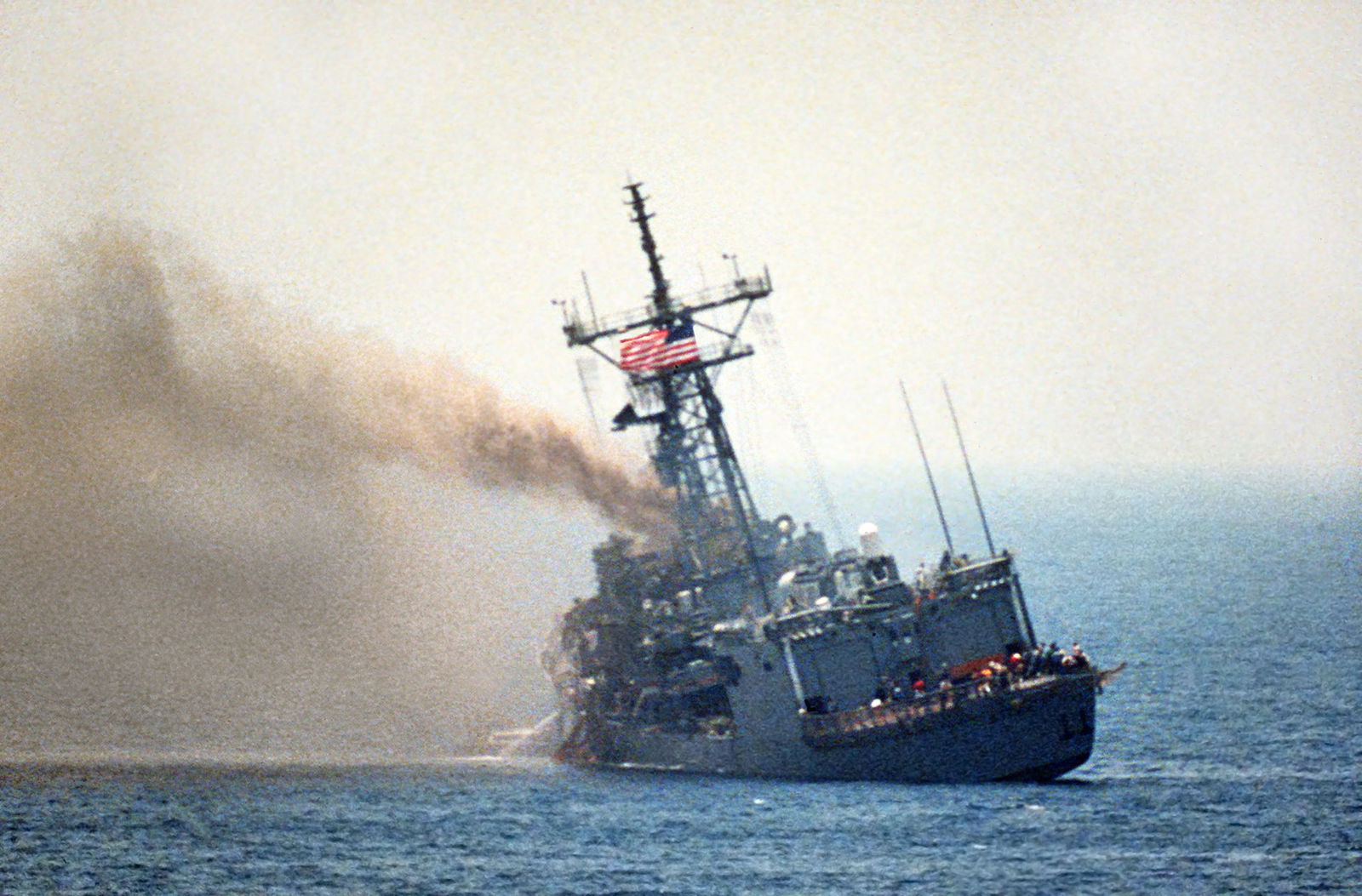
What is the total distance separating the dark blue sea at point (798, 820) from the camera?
55062mm

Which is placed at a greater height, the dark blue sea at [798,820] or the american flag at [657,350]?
the american flag at [657,350]

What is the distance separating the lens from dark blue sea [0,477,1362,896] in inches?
2168

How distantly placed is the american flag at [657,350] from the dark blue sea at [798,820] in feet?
54.7

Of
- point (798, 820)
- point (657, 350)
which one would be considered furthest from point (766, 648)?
point (657, 350)

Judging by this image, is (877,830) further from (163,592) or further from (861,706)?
(163,592)

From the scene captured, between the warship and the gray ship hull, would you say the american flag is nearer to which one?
the warship

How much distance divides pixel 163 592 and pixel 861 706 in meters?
59.0

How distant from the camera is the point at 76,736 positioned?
3398 inches

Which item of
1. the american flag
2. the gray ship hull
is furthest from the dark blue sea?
the american flag

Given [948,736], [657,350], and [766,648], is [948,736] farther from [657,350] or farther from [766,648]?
[657,350]

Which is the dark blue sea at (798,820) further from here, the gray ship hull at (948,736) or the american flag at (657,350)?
the american flag at (657,350)

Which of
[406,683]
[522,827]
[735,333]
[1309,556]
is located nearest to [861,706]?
[522,827]

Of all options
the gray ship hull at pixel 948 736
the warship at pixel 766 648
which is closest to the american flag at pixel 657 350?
the warship at pixel 766 648

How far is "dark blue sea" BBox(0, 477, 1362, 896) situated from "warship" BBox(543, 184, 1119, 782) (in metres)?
1.43
